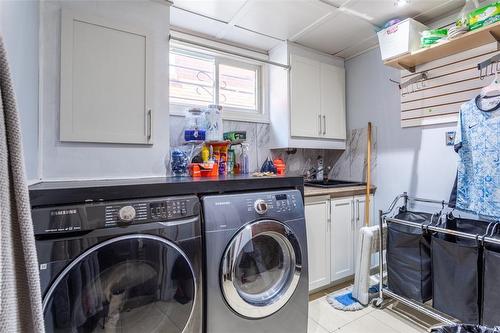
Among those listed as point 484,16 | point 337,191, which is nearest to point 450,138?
point 484,16

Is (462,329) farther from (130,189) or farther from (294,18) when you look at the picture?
(294,18)

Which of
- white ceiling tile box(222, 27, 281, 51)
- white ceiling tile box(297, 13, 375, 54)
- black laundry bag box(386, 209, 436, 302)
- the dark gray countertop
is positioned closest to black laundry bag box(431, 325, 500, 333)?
black laundry bag box(386, 209, 436, 302)

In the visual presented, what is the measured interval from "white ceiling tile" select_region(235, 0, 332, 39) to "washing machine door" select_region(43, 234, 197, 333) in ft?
5.79

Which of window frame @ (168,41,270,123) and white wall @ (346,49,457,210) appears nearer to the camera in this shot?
white wall @ (346,49,457,210)

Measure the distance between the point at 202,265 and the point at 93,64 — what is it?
1.33 meters

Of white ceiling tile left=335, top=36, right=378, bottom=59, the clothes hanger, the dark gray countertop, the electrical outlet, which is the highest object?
white ceiling tile left=335, top=36, right=378, bottom=59

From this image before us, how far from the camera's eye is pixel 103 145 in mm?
Answer: 1555

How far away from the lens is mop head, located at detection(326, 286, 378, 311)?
194 cm

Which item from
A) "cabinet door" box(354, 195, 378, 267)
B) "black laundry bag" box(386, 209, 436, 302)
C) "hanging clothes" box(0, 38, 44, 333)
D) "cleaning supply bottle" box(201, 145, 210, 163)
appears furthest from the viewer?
"cabinet door" box(354, 195, 378, 267)

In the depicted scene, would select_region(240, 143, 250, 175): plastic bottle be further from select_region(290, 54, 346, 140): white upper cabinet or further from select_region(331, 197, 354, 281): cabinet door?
select_region(331, 197, 354, 281): cabinet door

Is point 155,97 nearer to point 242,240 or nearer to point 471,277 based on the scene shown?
point 242,240

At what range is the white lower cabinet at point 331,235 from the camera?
6.82 ft

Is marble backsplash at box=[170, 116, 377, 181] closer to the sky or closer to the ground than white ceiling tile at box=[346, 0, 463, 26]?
closer to the ground

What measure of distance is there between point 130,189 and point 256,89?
185cm
